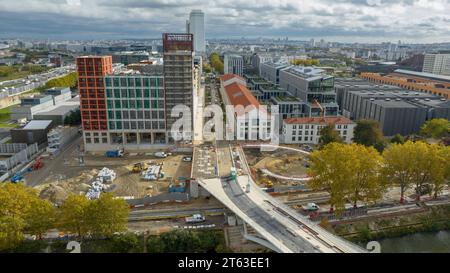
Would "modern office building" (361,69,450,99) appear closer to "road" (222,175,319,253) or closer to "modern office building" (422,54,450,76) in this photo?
"modern office building" (422,54,450,76)

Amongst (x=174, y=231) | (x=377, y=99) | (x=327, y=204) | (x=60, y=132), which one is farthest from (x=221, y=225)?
(x=377, y=99)

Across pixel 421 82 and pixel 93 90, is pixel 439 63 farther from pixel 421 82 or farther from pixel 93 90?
pixel 93 90

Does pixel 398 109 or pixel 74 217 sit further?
pixel 398 109

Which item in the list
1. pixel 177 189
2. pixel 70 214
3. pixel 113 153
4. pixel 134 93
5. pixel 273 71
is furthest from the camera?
pixel 273 71

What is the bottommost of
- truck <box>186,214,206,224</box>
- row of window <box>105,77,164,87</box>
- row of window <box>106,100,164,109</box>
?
truck <box>186,214,206,224</box>

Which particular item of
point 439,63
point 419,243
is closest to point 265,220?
point 419,243

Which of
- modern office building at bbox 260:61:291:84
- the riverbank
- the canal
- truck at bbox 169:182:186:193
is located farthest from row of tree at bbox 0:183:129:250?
modern office building at bbox 260:61:291:84
